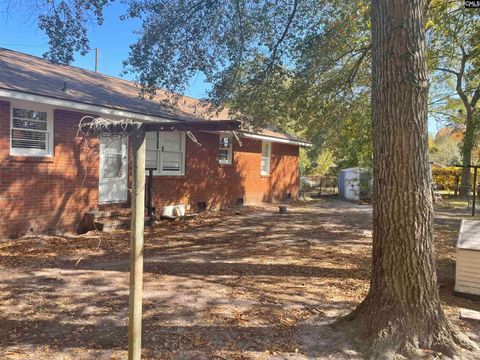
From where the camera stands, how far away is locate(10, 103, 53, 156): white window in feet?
26.9

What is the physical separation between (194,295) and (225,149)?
10.7 metres

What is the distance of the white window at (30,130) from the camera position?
821 cm

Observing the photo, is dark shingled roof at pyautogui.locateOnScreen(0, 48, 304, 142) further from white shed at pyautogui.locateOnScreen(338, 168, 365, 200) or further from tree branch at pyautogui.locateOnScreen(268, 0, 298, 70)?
white shed at pyautogui.locateOnScreen(338, 168, 365, 200)

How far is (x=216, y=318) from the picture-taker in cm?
432

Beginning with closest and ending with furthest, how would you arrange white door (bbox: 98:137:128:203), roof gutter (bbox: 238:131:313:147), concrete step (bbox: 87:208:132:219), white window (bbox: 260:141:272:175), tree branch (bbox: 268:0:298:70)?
tree branch (bbox: 268:0:298:70) → concrete step (bbox: 87:208:132:219) → white door (bbox: 98:137:128:203) → roof gutter (bbox: 238:131:313:147) → white window (bbox: 260:141:272:175)

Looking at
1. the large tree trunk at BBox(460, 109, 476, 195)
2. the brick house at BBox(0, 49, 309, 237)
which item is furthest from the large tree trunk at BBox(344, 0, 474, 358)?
the large tree trunk at BBox(460, 109, 476, 195)

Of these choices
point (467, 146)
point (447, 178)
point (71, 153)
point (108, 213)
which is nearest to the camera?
point (71, 153)

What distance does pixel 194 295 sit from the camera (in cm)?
507

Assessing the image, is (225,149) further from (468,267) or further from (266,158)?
(468,267)

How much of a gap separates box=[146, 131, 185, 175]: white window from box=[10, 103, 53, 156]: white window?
316 centimetres

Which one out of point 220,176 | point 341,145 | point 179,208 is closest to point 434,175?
point 341,145

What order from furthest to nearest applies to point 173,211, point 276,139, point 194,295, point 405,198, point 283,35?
point 276,139
point 173,211
point 283,35
point 194,295
point 405,198

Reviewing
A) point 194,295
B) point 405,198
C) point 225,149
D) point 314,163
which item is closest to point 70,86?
point 225,149

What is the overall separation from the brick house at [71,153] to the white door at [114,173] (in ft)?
0.09
